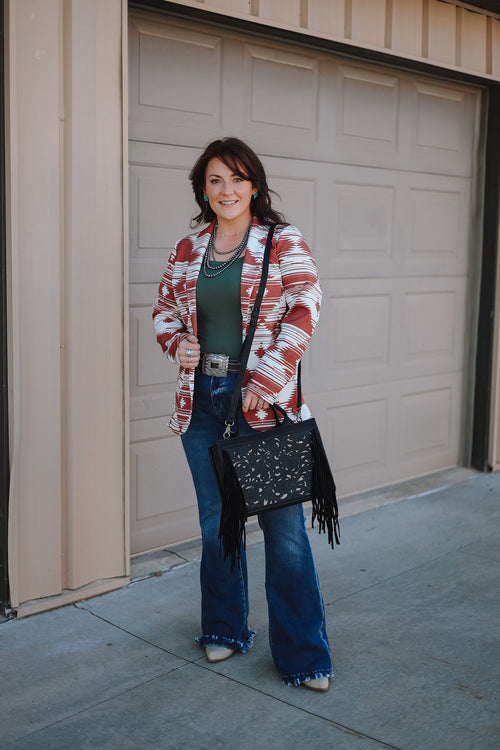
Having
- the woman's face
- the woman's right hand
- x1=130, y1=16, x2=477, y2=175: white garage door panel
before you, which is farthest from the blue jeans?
x1=130, y1=16, x2=477, y2=175: white garage door panel

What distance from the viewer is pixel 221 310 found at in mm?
3102

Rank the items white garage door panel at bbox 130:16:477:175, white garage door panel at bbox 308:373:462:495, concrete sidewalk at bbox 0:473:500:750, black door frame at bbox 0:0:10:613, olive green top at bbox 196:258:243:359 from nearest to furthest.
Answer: concrete sidewalk at bbox 0:473:500:750, olive green top at bbox 196:258:243:359, black door frame at bbox 0:0:10:613, white garage door panel at bbox 130:16:477:175, white garage door panel at bbox 308:373:462:495

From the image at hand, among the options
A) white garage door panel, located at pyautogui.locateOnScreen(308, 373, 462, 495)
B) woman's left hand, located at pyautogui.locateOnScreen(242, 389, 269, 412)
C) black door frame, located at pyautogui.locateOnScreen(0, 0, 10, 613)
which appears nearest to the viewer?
woman's left hand, located at pyautogui.locateOnScreen(242, 389, 269, 412)

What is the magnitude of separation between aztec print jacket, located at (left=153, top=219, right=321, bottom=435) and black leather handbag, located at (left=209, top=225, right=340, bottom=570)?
4 cm

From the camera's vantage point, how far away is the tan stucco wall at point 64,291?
138 inches

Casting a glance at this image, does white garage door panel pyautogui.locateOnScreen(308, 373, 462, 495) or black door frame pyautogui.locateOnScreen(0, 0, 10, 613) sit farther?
white garage door panel pyautogui.locateOnScreen(308, 373, 462, 495)

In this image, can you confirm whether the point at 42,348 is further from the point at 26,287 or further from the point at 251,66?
the point at 251,66

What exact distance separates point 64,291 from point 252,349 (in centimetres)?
104

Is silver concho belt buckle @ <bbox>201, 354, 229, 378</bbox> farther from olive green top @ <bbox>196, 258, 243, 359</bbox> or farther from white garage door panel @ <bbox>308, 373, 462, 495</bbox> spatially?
white garage door panel @ <bbox>308, 373, 462, 495</bbox>

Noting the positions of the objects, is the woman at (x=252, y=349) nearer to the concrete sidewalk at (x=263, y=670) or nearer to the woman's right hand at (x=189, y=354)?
the woman's right hand at (x=189, y=354)

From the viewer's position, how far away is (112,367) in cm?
388

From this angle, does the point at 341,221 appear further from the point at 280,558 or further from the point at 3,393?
the point at 280,558

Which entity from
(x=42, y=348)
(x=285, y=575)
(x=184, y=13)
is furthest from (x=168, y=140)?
(x=285, y=575)

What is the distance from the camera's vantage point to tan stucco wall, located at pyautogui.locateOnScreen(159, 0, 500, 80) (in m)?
4.30
